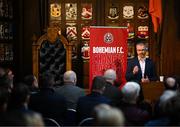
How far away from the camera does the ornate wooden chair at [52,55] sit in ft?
30.8

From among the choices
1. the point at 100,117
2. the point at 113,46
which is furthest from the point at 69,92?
the point at 100,117

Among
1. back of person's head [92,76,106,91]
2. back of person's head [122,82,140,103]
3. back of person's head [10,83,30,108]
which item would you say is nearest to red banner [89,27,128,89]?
back of person's head [92,76,106,91]

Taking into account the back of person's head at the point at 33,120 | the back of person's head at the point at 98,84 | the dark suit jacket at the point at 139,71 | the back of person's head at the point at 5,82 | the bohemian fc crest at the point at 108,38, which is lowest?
the dark suit jacket at the point at 139,71

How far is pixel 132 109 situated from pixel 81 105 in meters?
0.89

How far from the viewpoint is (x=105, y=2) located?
420 inches

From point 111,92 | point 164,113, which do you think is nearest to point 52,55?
point 111,92

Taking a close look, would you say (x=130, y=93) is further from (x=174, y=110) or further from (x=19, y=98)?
(x=19, y=98)

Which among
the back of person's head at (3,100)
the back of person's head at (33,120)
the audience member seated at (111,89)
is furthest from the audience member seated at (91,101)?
the back of person's head at (33,120)

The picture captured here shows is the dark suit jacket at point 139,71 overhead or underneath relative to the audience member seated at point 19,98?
underneath

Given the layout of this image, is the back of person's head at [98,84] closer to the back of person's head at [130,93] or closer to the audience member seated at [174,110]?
the back of person's head at [130,93]

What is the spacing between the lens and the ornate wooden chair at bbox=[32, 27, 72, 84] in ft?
30.8

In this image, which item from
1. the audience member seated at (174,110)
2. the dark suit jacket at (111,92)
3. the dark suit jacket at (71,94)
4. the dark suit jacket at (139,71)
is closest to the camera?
the audience member seated at (174,110)

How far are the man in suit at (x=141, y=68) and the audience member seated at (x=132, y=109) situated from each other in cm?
290

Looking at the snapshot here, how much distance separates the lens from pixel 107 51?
8.73m
